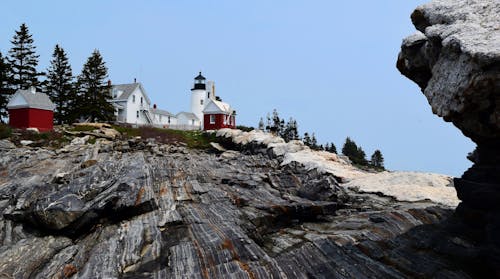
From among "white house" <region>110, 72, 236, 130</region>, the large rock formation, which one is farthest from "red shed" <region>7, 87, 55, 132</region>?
the large rock formation

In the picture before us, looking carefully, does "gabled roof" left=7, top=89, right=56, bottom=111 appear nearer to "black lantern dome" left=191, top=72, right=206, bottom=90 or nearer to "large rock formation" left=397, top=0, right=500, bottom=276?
"black lantern dome" left=191, top=72, right=206, bottom=90

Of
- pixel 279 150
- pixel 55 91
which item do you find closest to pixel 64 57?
pixel 55 91

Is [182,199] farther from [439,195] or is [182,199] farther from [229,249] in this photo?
[439,195]

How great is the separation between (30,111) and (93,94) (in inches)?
641

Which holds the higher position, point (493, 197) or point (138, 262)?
point (493, 197)

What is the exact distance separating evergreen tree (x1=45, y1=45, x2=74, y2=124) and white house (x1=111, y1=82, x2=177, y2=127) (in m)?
11.2

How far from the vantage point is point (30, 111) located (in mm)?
56625

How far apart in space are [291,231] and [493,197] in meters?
7.32

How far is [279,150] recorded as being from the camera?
3938 cm

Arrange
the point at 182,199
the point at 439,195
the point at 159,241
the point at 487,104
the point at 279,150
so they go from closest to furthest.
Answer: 1. the point at 487,104
2. the point at 159,241
3. the point at 182,199
4. the point at 439,195
5. the point at 279,150

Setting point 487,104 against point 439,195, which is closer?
point 487,104

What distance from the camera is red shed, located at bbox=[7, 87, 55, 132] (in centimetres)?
5681

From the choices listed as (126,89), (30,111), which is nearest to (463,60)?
(30,111)

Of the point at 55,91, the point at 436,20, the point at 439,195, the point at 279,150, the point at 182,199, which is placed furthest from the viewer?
the point at 55,91
